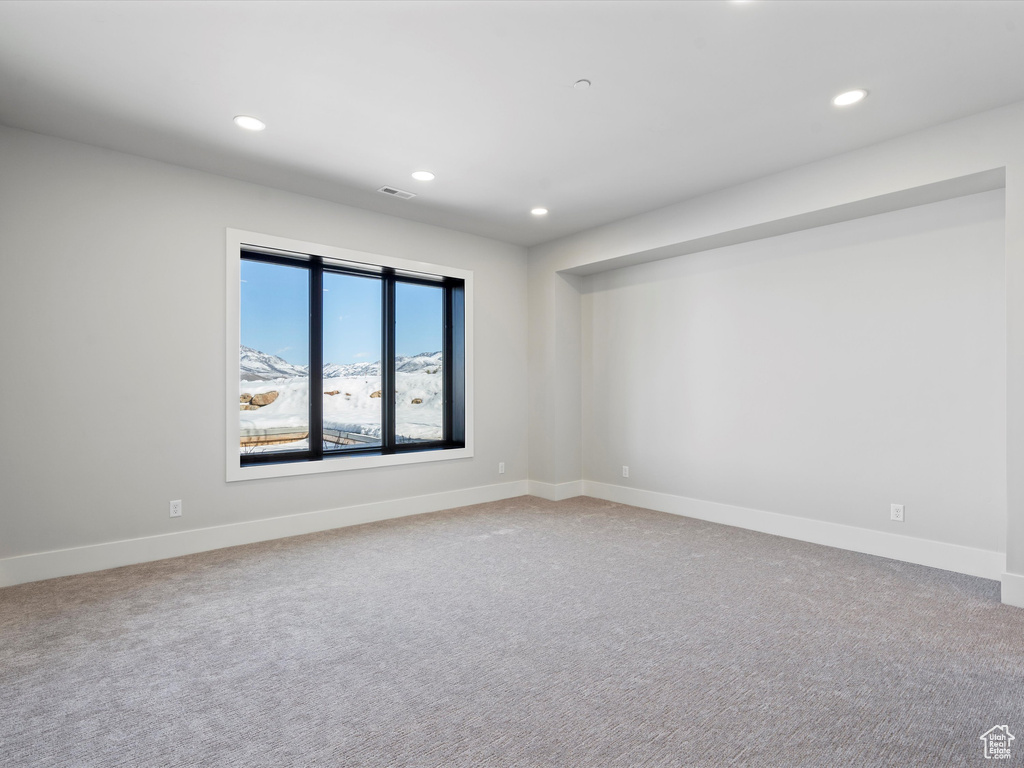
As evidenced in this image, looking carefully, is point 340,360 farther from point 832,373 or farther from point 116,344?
point 832,373

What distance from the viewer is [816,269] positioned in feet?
13.7

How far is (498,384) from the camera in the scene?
5.77 meters

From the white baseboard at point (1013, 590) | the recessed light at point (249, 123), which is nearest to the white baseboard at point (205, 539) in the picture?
the recessed light at point (249, 123)

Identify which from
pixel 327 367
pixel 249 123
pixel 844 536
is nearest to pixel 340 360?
pixel 327 367

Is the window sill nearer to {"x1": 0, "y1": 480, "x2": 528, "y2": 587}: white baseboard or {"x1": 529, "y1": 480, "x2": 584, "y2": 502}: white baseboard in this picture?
{"x1": 0, "y1": 480, "x2": 528, "y2": 587}: white baseboard

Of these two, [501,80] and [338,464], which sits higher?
[501,80]

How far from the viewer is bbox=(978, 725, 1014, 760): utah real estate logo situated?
5.57 feet

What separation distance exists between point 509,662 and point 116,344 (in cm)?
324

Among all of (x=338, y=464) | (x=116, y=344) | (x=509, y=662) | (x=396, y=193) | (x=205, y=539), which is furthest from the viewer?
(x=338, y=464)

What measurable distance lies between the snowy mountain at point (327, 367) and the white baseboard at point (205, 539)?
1.15m

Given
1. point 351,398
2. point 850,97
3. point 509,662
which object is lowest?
point 509,662

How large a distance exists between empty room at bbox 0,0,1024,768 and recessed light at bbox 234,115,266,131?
A: 1cm

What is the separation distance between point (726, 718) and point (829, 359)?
3.03 meters

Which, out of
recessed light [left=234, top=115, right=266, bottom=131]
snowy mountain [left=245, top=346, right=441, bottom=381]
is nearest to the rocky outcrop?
snowy mountain [left=245, top=346, right=441, bottom=381]
